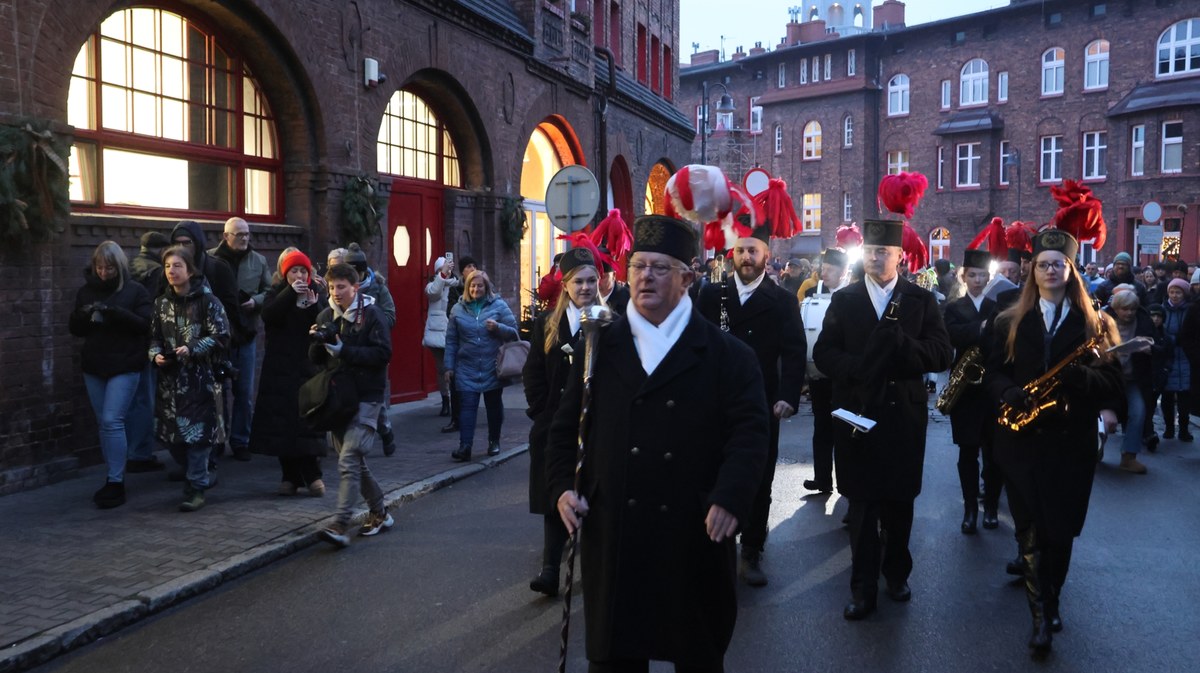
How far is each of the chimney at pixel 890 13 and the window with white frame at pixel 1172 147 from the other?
20133 mm

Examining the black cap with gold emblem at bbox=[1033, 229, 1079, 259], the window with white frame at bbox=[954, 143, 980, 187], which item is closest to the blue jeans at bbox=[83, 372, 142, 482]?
the black cap with gold emblem at bbox=[1033, 229, 1079, 259]

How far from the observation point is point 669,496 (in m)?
3.65

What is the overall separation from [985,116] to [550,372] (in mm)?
47000

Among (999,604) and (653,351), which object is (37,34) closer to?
(653,351)

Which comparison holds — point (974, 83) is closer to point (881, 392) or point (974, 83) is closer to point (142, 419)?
point (142, 419)

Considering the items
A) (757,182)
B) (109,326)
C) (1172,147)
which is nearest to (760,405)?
(757,182)

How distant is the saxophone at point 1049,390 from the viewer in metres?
5.24

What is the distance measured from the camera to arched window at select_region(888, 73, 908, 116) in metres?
52.9

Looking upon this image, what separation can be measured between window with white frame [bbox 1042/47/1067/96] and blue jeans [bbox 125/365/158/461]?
4531 cm

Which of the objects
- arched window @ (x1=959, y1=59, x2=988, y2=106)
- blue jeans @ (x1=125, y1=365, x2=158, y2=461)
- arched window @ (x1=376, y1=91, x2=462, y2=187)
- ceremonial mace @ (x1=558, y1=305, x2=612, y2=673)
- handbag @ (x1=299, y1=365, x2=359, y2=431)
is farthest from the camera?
arched window @ (x1=959, y1=59, x2=988, y2=106)

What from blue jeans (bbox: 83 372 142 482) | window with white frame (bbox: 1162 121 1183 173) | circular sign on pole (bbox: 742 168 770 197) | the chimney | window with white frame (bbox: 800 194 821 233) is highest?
the chimney

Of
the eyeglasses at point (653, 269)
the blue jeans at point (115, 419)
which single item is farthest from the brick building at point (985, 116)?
the eyeglasses at point (653, 269)

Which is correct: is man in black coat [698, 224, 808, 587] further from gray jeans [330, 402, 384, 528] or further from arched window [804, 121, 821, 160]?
arched window [804, 121, 821, 160]

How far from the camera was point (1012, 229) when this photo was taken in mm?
9469
